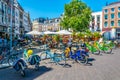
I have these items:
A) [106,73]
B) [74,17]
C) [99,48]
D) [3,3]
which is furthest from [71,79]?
[3,3]

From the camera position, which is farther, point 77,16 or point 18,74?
point 77,16

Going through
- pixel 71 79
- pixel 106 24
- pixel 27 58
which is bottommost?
pixel 71 79

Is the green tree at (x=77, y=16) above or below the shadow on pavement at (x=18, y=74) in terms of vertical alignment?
above

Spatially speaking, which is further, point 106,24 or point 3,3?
point 106,24

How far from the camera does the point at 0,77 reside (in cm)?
866

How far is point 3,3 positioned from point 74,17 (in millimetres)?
16273

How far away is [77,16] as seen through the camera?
40969mm

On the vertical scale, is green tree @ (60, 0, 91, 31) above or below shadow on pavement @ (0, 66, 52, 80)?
above

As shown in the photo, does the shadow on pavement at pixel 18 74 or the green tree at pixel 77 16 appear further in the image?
the green tree at pixel 77 16

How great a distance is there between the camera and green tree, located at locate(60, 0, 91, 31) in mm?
39938

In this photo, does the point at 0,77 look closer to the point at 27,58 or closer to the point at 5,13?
the point at 27,58

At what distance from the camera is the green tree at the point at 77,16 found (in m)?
39.9

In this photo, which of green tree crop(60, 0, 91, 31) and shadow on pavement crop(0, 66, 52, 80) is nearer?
shadow on pavement crop(0, 66, 52, 80)

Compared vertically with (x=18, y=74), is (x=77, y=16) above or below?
above
